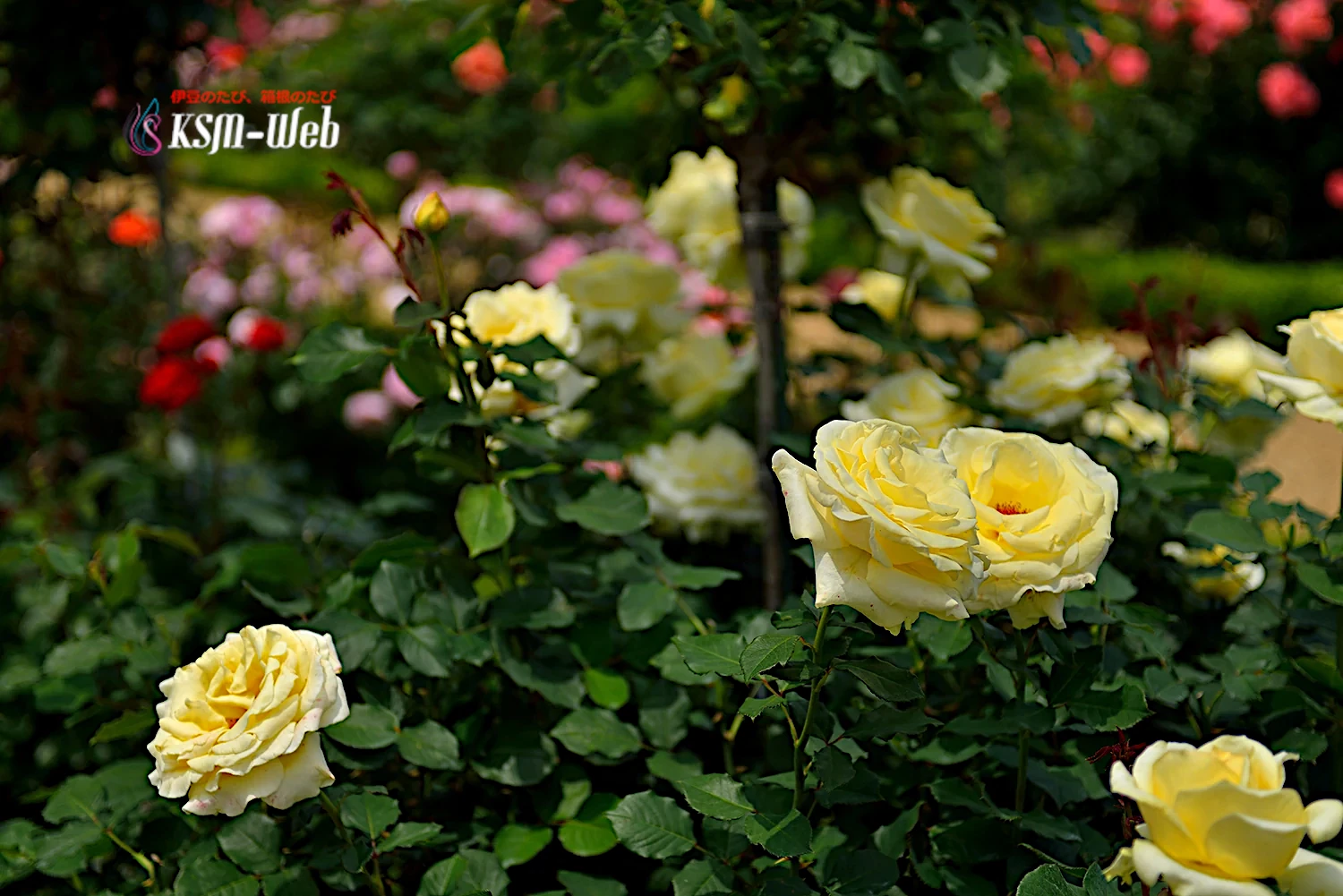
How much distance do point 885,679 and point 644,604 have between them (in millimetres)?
449

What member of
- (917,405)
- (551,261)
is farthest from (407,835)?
(551,261)

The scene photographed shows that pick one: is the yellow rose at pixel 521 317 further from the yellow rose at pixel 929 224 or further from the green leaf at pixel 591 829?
the green leaf at pixel 591 829

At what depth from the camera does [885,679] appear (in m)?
0.94

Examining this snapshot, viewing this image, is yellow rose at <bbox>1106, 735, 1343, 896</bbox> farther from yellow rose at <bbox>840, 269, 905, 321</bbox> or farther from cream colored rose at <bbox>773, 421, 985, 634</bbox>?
yellow rose at <bbox>840, 269, 905, 321</bbox>

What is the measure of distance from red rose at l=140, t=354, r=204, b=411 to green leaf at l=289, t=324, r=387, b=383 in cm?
96

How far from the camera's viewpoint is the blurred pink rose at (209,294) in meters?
3.27

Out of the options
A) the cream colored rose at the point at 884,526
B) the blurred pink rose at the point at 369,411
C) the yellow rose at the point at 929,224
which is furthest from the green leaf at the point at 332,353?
the blurred pink rose at the point at 369,411

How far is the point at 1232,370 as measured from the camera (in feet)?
5.66

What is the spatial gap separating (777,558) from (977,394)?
39cm

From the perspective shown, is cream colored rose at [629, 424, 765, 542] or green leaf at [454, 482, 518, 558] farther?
cream colored rose at [629, 424, 765, 542]

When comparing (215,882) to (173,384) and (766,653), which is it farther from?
(173,384)

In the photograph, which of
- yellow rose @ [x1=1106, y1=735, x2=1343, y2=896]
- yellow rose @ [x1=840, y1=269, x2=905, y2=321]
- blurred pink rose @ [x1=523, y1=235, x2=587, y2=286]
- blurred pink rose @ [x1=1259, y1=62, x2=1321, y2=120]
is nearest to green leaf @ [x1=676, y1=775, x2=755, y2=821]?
yellow rose @ [x1=1106, y1=735, x2=1343, y2=896]

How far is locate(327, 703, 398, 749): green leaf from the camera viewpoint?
1.16 m

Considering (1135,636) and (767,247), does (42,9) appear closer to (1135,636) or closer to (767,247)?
(767,247)
